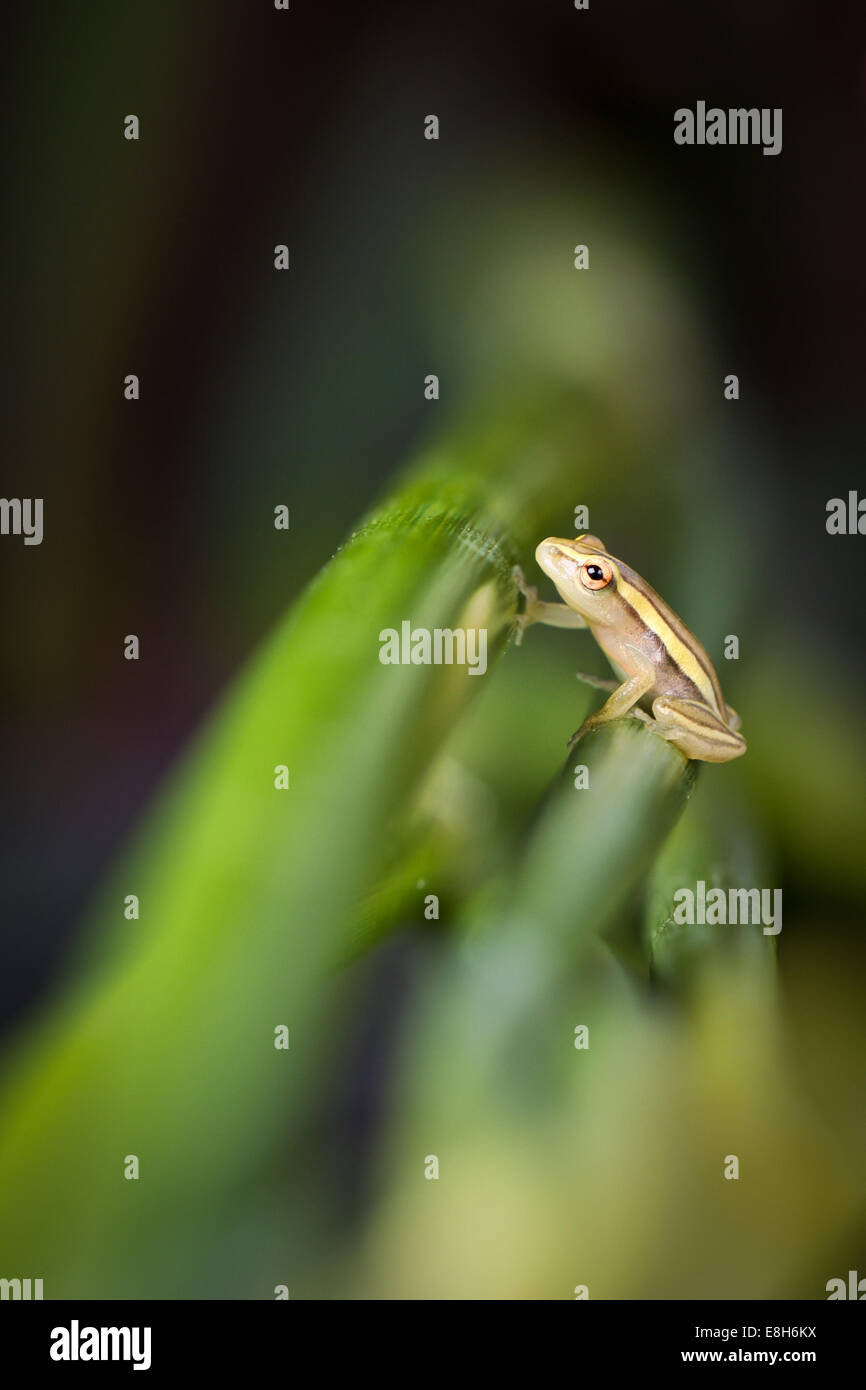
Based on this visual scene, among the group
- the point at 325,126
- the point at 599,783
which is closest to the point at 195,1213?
the point at 599,783

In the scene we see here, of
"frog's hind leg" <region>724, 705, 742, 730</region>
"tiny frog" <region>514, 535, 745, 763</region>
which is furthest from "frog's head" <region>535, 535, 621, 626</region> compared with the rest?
"frog's hind leg" <region>724, 705, 742, 730</region>

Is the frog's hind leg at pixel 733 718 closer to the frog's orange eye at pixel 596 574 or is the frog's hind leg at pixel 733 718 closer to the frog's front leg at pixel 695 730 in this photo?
the frog's front leg at pixel 695 730

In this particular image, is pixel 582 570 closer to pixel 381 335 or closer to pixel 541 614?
pixel 541 614

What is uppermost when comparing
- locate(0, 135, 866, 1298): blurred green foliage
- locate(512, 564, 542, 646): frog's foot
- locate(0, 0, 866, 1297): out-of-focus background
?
locate(0, 0, 866, 1297): out-of-focus background

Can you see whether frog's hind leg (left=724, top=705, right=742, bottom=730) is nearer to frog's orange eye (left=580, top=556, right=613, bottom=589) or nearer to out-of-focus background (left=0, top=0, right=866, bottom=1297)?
out-of-focus background (left=0, top=0, right=866, bottom=1297)

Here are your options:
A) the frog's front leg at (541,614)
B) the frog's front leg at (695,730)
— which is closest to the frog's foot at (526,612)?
the frog's front leg at (541,614)

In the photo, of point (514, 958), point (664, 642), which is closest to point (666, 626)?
point (664, 642)

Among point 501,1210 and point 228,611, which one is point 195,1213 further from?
point 228,611
